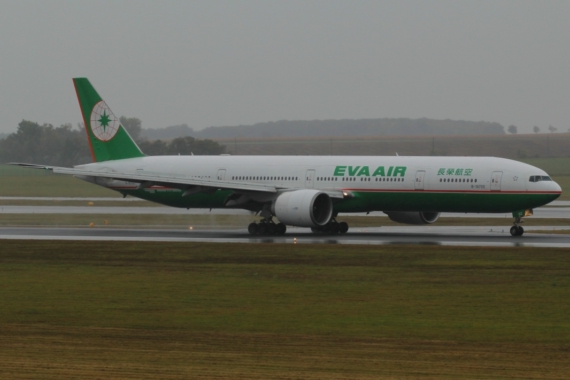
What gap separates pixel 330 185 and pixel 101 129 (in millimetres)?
13071

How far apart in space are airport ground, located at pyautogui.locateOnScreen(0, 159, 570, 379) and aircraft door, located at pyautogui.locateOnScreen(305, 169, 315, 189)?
9413 millimetres

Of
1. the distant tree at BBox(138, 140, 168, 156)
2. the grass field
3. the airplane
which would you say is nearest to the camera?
the grass field

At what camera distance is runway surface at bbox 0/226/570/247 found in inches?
1508

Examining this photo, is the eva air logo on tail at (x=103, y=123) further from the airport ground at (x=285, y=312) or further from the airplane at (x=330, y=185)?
the airport ground at (x=285, y=312)

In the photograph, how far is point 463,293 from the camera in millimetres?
23406

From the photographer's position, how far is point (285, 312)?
20.4 m

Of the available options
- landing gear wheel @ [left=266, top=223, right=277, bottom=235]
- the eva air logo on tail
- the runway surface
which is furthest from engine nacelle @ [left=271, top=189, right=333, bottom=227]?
the eva air logo on tail

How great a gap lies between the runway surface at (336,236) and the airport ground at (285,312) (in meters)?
3.36

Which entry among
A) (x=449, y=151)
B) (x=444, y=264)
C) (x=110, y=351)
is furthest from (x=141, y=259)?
(x=449, y=151)

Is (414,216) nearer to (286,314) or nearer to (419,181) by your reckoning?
(419,181)

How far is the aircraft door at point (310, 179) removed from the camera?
44.5m

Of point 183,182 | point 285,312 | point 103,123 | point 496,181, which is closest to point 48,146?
point 103,123

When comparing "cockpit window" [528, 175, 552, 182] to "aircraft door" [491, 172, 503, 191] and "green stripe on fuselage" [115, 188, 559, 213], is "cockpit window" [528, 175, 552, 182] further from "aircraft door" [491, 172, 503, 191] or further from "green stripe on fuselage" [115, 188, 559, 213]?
"aircraft door" [491, 172, 503, 191]

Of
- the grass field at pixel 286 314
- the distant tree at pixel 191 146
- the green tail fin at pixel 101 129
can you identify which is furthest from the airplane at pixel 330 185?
the distant tree at pixel 191 146
